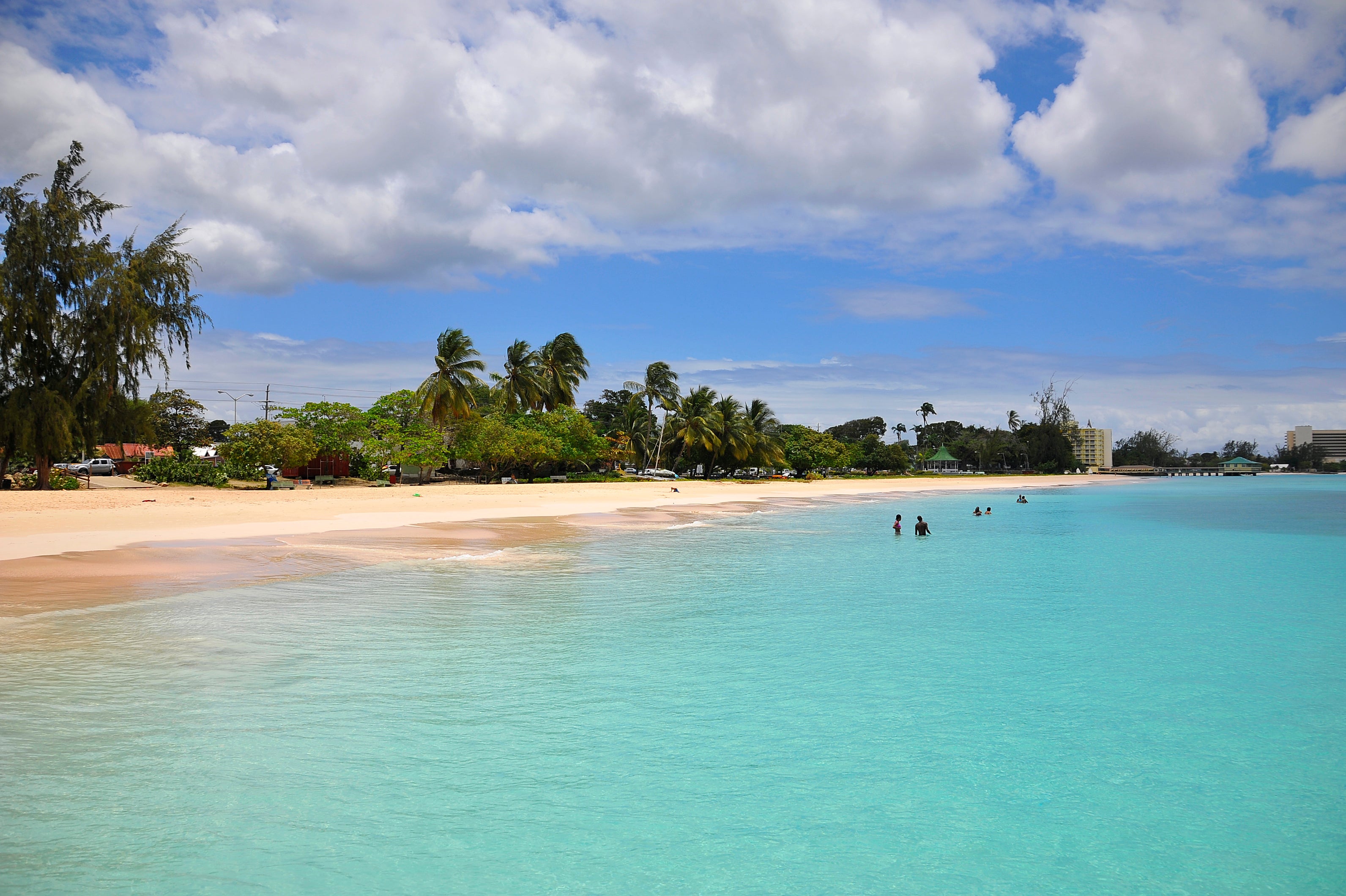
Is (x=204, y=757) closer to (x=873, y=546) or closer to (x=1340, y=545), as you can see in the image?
(x=873, y=546)

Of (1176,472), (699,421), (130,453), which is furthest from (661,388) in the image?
(1176,472)

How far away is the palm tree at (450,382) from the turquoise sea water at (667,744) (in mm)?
36575

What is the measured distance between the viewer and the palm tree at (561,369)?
60875 millimetres

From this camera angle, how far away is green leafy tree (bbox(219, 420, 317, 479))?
41.3 meters

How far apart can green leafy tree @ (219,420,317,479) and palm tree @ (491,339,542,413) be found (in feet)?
57.0

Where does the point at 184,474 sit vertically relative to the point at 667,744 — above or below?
above

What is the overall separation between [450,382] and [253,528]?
28248 mm

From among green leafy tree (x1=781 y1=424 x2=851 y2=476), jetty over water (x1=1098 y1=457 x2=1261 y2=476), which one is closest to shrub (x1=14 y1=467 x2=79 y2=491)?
green leafy tree (x1=781 y1=424 x2=851 y2=476)

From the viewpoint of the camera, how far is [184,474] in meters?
39.9

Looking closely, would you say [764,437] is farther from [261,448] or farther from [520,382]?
[261,448]

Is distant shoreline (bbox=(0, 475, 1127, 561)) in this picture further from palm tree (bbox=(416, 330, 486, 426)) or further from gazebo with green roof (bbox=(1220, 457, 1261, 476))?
gazebo with green roof (bbox=(1220, 457, 1261, 476))

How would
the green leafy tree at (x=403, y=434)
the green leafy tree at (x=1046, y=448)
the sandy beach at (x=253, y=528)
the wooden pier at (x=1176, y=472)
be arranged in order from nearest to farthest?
the sandy beach at (x=253, y=528), the green leafy tree at (x=403, y=434), the green leafy tree at (x=1046, y=448), the wooden pier at (x=1176, y=472)

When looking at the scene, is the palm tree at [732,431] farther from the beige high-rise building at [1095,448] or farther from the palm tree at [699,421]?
the beige high-rise building at [1095,448]

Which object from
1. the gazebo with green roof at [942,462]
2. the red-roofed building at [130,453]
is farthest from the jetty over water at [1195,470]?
the red-roofed building at [130,453]
